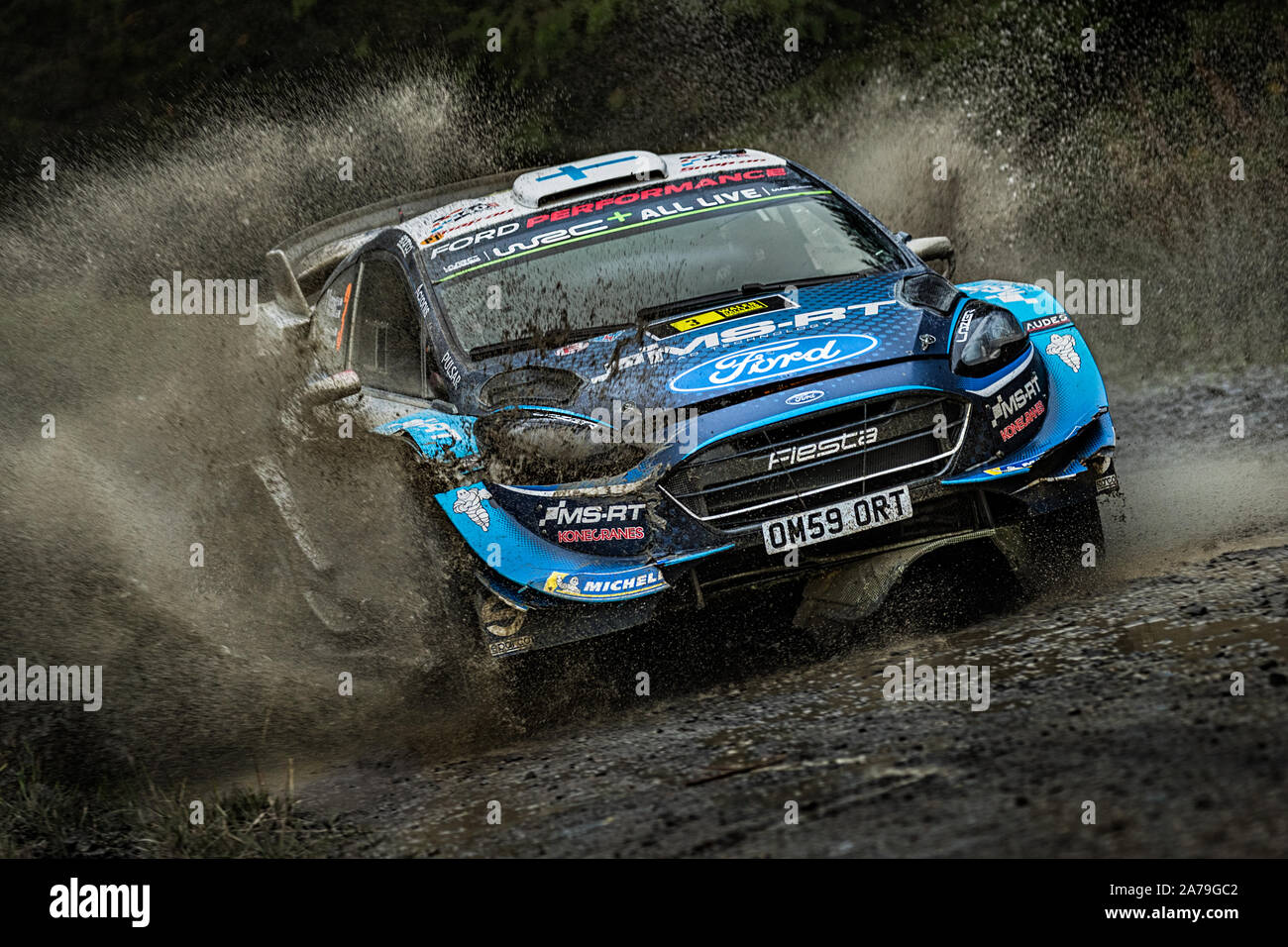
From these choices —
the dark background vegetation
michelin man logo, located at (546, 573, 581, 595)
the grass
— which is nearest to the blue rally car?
michelin man logo, located at (546, 573, 581, 595)

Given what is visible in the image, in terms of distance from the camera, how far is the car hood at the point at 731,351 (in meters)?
4.80

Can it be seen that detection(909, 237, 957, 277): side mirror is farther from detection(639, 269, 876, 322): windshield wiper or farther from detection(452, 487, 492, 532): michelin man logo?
detection(452, 487, 492, 532): michelin man logo

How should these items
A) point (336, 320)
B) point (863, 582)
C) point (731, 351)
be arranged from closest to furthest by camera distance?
1. point (863, 582)
2. point (731, 351)
3. point (336, 320)

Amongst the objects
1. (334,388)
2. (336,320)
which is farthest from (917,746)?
(336,320)

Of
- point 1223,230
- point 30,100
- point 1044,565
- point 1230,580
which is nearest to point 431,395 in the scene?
point 1044,565

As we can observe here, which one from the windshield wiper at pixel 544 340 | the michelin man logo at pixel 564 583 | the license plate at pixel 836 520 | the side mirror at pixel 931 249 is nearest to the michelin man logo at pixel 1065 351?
the side mirror at pixel 931 249

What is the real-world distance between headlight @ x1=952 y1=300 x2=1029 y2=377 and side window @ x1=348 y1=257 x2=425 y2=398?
7.12 feet

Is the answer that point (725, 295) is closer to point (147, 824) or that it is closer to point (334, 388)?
point (334, 388)

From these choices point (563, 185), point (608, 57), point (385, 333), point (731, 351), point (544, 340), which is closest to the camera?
point (731, 351)

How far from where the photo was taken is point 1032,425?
199 inches

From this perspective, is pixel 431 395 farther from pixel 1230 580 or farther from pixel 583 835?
pixel 1230 580

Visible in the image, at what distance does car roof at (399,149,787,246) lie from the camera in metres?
6.32

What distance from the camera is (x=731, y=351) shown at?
495cm

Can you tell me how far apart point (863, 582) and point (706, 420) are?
819 mm
